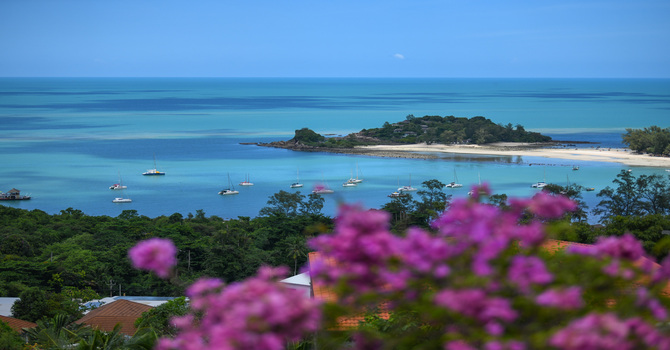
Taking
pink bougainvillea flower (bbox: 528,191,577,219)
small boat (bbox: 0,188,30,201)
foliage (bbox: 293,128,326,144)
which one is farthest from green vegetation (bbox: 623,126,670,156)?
pink bougainvillea flower (bbox: 528,191,577,219)

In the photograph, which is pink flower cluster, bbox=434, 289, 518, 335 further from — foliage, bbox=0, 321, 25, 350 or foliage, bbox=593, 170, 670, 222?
foliage, bbox=593, 170, 670, 222

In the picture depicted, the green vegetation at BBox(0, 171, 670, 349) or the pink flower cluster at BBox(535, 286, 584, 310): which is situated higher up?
the pink flower cluster at BBox(535, 286, 584, 310)

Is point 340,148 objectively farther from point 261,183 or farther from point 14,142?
point 14,142

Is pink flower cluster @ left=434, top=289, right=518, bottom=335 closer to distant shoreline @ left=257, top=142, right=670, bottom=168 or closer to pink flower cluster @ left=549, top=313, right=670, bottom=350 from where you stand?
pink flower cluster @ left=549, top=313, right=670, bottom=350

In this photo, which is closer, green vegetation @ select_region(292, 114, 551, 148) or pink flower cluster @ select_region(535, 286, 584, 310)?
pink flower cluster @ select_region(535, 286, 584, 310)

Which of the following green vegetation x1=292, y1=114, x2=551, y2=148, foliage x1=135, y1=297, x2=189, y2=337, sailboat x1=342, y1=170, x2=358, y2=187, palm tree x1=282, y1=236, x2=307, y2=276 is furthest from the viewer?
green vegetation x1=292, y1=114, x2=551, y2=148

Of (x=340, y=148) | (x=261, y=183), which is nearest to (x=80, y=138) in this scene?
(x=340, y=148)

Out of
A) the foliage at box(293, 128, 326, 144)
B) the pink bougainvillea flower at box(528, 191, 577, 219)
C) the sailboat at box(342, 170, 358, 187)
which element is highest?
the pink bougainvillea flower at box(528, 191, 577, 219)

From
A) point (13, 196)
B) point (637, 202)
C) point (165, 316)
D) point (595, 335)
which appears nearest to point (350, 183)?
point (637, 202)

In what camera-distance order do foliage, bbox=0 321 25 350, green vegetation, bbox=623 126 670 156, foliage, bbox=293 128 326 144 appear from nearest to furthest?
foliage, bbox=0 321 25 350, green vegetation, bbox=623 126 670 156, foliage, bbox=293 128 326 144
